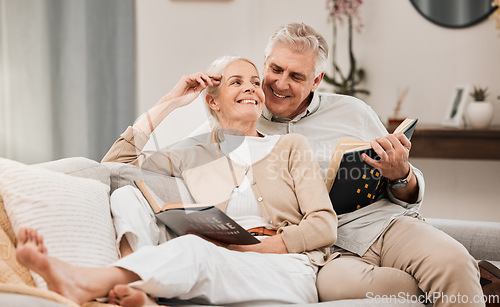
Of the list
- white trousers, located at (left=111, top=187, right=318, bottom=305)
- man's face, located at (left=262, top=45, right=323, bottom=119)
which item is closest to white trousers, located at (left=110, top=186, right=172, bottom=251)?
white trousers, located at (left=111, top=187, right=318, bottom=305)

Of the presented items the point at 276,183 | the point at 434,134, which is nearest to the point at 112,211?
the point at 276,183

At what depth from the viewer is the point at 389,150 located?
1681 mm

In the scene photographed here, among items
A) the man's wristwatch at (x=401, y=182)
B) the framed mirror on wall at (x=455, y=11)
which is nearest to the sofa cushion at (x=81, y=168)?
the man's wristwatch at (x=401, y=182)

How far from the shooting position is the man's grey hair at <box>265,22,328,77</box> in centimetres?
202

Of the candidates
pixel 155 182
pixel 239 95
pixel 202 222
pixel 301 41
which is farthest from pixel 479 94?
pixel 202 222

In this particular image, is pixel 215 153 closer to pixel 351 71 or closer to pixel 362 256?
pixel 362 256

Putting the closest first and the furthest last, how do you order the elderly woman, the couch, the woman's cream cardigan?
the couch < the elderly woman < the woman's cream cardigan

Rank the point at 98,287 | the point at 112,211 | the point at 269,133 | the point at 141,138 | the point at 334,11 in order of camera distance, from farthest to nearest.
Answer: the point at 334,11 < the point at 269,133 < the point at 141,138 < the point at 112,211 < the point at 98,287

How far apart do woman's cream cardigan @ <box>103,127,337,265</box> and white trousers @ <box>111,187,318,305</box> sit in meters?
0.09

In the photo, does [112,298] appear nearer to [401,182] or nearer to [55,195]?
[55,195]

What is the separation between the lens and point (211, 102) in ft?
6.23

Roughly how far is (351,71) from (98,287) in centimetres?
269

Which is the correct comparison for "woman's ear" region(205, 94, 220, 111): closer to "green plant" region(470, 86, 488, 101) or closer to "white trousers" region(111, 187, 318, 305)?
"white trousers" region(111, 187, 318, 305)

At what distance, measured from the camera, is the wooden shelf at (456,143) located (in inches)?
123
